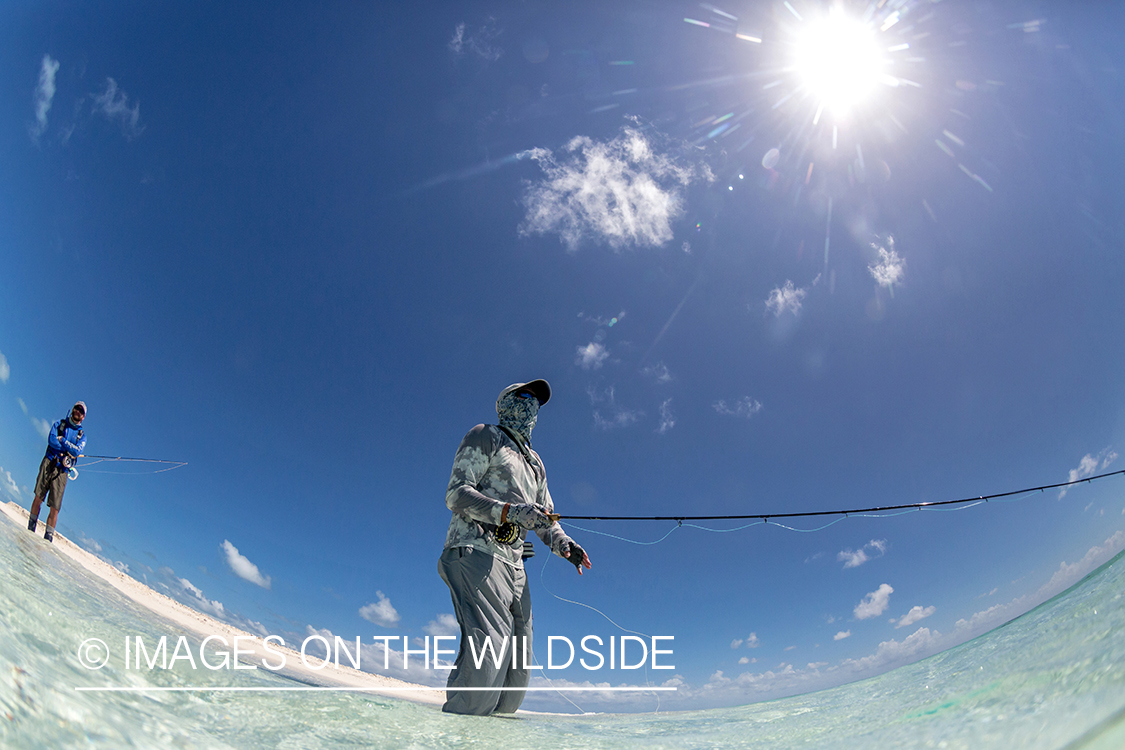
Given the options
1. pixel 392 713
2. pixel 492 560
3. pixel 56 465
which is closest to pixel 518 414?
pixel 492 560

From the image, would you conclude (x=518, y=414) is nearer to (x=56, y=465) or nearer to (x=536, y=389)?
(x=536, y=389)

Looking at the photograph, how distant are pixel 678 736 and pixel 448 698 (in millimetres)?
1526

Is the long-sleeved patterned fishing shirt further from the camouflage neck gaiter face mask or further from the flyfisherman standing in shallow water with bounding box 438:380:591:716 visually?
the camouflage neck gaiter face mask

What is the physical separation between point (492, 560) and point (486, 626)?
42cm

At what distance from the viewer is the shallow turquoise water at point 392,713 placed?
1047mm

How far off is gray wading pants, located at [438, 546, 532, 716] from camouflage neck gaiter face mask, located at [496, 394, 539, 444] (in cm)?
127

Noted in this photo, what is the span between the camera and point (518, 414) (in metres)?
4.03

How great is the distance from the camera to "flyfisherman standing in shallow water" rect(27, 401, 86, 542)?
816 cm

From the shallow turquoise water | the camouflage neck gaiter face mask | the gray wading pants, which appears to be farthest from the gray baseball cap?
the shallow turquoise water

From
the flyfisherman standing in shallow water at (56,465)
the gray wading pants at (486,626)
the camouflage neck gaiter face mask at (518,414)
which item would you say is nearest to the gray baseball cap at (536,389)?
the camouflage neck gaiter face mask at (518,414)

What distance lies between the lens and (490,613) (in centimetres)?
286

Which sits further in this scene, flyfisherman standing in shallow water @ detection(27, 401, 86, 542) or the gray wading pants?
flyfisherman standing in shallow water @ detection(27, 401, 86, 542)

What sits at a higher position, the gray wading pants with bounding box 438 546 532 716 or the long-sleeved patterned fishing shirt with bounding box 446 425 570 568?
the long-sleeved patterned fishing shirt with bounding box 446 425 570 568

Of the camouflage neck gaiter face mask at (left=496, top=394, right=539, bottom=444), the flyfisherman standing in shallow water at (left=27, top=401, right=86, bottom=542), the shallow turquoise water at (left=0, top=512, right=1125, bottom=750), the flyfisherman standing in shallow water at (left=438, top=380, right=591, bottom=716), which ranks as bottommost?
the shallow turquoise water at (left=0, top=512, right=1125, bottom=750)
